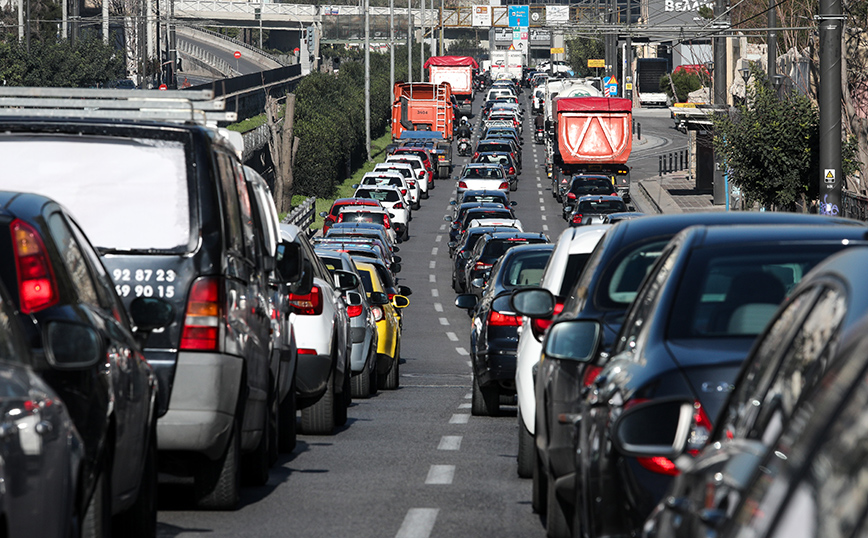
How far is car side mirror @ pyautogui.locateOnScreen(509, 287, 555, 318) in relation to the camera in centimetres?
877

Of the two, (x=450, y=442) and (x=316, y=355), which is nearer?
(x=450, y=442)

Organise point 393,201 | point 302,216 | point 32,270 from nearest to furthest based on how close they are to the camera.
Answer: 1. point 32,270
2. point 302,216
3. point 393,201

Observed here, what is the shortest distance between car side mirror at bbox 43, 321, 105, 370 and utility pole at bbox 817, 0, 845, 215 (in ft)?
55.6

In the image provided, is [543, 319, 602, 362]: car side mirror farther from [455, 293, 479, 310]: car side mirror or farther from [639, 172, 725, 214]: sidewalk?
[639, 172, 725, 214]: sidewalk

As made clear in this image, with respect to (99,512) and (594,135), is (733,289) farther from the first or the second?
(594,135)

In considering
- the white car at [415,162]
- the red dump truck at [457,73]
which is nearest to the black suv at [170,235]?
the white car at [415,162]

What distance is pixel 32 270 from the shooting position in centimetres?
568

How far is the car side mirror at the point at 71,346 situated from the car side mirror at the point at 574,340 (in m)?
1.89

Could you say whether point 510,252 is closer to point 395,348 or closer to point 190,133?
point 395,348

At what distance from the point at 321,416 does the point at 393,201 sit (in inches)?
1491

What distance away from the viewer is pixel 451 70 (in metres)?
108

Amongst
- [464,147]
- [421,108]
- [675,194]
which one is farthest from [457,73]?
[675,194]

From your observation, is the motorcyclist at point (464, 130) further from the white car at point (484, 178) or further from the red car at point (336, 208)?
the red car at point (336, 208)

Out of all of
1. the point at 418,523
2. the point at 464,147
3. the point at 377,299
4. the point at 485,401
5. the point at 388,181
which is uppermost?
the point at 464,147
